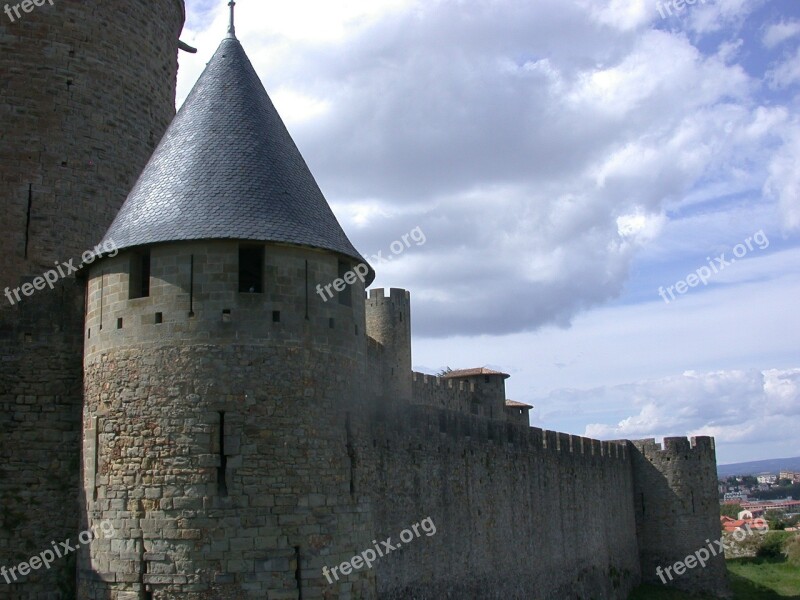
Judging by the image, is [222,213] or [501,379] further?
[501,379]

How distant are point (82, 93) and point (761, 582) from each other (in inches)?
1241

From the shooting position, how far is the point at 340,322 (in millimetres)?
14883

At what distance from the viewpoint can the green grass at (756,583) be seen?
108 feet

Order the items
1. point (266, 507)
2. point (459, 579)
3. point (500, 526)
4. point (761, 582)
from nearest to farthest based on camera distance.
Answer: point (266, 507) < point (459, 579) < point (500, 526) < point (761, 582)

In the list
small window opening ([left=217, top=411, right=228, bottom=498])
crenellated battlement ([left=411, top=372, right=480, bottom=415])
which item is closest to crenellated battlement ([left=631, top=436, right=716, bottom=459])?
crenellated battlement ([left=411, top=372, right=480, bottom=415])

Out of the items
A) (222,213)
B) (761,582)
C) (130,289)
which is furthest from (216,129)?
(761,582)

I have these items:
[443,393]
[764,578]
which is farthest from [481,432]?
[764,578]

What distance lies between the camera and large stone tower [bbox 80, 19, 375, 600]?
13.3 meters

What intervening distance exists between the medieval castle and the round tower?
12.2m

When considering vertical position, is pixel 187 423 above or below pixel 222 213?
below

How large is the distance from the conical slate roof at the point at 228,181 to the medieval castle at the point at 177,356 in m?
0.04

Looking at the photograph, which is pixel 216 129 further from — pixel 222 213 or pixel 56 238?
pixel 56 238

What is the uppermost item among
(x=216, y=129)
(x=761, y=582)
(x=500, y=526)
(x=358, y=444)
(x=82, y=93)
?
(x=82, y=93)

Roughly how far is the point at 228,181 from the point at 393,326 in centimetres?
1784
